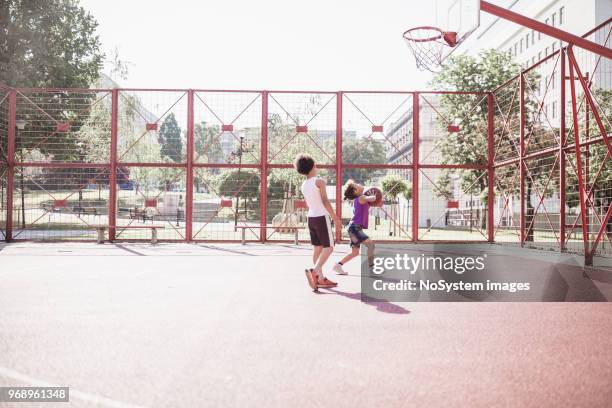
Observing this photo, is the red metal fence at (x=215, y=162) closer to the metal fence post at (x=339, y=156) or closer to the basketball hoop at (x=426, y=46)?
the metal fence post at (x=339, y=156)

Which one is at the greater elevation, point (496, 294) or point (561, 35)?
point (561, 35)

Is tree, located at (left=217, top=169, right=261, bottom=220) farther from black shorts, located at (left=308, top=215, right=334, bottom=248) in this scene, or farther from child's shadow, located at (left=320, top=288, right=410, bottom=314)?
child's shadow, located at (left=320, top=288, right=410, bottom=314)

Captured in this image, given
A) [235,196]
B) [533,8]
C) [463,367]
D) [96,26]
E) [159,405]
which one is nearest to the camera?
[159,405]

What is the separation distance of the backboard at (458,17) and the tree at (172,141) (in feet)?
29.4

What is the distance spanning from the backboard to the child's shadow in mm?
5039

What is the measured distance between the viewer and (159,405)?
2.81 m

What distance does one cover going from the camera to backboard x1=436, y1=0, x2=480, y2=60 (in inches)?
356

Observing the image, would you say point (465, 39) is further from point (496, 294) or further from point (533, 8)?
point (533, 8)

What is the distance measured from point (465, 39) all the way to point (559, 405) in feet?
27.3

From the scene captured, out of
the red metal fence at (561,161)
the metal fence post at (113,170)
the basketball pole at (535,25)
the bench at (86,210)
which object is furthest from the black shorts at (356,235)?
the bench at (86,210)

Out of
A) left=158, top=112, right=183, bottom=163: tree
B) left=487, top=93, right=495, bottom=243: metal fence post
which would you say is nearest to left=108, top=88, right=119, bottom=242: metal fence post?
left=158, top=112, right=183, bottom=163: tree

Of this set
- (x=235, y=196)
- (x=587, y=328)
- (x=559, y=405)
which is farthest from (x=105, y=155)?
(x=559, y=405)

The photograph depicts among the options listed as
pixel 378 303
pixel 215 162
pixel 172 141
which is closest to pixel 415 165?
pixel 215 162

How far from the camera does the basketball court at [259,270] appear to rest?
328 centimetres
